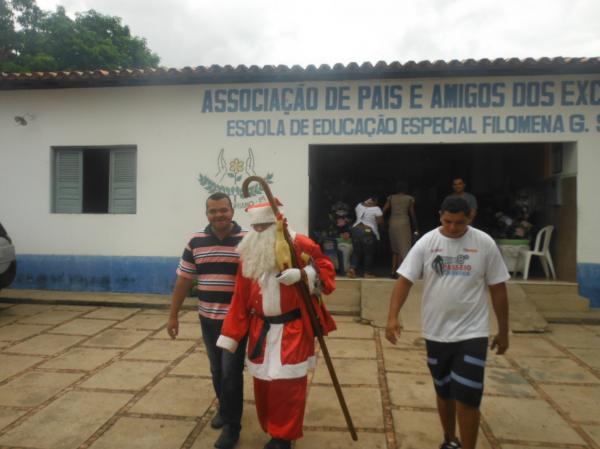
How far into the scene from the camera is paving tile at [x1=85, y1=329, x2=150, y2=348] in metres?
5.39

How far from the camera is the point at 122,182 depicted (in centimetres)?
806

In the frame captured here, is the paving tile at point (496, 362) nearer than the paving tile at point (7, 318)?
Yes

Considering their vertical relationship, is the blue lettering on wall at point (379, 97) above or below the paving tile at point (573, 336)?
above

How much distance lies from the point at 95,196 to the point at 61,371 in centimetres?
452

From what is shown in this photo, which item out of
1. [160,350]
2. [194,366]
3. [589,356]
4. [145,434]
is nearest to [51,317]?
[160,350]

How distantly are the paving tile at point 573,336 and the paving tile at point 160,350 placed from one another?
430 cm

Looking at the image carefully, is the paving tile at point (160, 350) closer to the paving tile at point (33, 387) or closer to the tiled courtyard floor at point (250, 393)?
the tiled courtyard floor at point (250, 393)

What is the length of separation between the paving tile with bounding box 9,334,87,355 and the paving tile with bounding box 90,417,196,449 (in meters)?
2.17

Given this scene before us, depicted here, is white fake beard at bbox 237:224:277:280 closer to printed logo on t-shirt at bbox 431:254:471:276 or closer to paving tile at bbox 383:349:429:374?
printed logo on t-shirt at bbox 431:254:471:276

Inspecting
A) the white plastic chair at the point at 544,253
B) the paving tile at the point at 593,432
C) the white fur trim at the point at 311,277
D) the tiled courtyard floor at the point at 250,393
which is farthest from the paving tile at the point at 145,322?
the white plastic chair at the point at 544,253

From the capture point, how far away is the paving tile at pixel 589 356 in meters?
4.86

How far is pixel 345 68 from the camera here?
7.11m

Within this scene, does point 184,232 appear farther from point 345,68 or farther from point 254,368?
point 254,368

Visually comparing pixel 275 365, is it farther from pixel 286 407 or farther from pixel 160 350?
pixel 160 350
